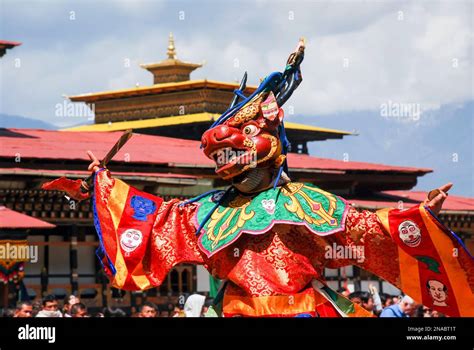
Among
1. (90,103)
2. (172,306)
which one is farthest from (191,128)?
(172,306)

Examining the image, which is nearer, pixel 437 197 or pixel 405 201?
pixel 437 197

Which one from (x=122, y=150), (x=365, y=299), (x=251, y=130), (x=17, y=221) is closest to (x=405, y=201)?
(x=122, y=150)

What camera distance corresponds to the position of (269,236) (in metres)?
12.3

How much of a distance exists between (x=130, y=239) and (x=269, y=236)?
4.00 ft

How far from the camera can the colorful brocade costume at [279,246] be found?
40.2ft

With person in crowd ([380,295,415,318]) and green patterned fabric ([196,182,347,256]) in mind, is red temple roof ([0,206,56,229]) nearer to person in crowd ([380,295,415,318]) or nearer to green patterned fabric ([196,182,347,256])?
person in crowd ([380,295,415,318])

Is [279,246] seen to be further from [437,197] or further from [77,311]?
[77,311]

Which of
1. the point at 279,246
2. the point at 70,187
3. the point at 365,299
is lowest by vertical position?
the point at 365,299

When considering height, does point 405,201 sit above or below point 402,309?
above

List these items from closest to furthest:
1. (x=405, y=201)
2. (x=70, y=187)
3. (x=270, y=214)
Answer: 1. (x=270, y=214)
2. (x=70, y=187)
3. (x=405, y=201)

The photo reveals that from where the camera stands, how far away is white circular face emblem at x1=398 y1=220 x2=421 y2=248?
40.7 feet

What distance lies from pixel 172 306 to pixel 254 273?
1305 cm
